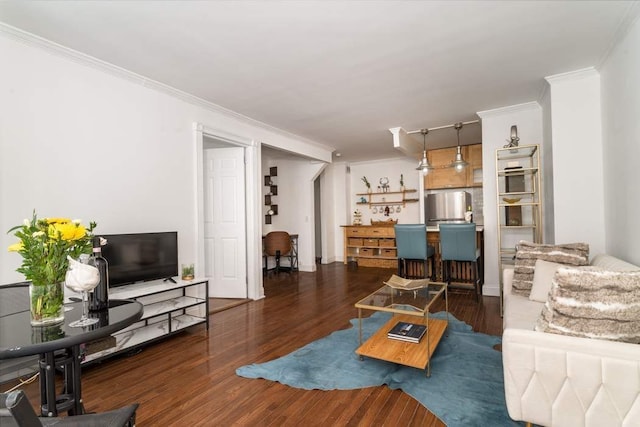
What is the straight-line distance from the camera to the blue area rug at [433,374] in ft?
6.20

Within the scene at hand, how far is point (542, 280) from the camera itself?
269cm

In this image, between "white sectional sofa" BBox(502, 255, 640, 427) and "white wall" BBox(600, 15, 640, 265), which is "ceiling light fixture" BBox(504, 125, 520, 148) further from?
"white sectional sofa" BBox(502, 255, 640, 427)

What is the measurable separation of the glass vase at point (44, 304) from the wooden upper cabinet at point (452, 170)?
6.06 meters

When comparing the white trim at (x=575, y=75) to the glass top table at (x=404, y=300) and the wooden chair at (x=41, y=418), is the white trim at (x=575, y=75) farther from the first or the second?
Answer: the wooden chair at (x=41, y=418)

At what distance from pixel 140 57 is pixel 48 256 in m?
2.13

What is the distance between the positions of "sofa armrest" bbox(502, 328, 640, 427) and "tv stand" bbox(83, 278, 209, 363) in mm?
2785

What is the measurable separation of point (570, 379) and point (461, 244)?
307cm

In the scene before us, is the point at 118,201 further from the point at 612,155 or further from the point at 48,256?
the point at 612,155

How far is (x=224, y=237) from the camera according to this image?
458 cm

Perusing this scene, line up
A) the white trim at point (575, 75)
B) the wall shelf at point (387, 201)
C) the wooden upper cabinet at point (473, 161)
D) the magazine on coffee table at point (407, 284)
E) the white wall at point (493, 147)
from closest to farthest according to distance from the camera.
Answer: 1. the magazine on coffee table at point (407, 284)
2. the white trim at point (575, 75)
3. the white wall at point (493, 147)
4. the wooden upper cabinet at point (473, 161)
5. the wall shelf at point (387, 201)

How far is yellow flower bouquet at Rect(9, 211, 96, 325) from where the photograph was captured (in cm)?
136

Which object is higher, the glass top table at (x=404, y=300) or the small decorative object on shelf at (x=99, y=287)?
the small decorative object on shelf at (x=99, y=287)

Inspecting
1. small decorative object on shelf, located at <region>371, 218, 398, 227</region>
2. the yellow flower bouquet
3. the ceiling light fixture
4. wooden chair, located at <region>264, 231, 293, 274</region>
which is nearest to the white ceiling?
the ceiling light fixture

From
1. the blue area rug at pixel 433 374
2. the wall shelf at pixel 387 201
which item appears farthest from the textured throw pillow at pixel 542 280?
the wall shelf at pixel 387 201
